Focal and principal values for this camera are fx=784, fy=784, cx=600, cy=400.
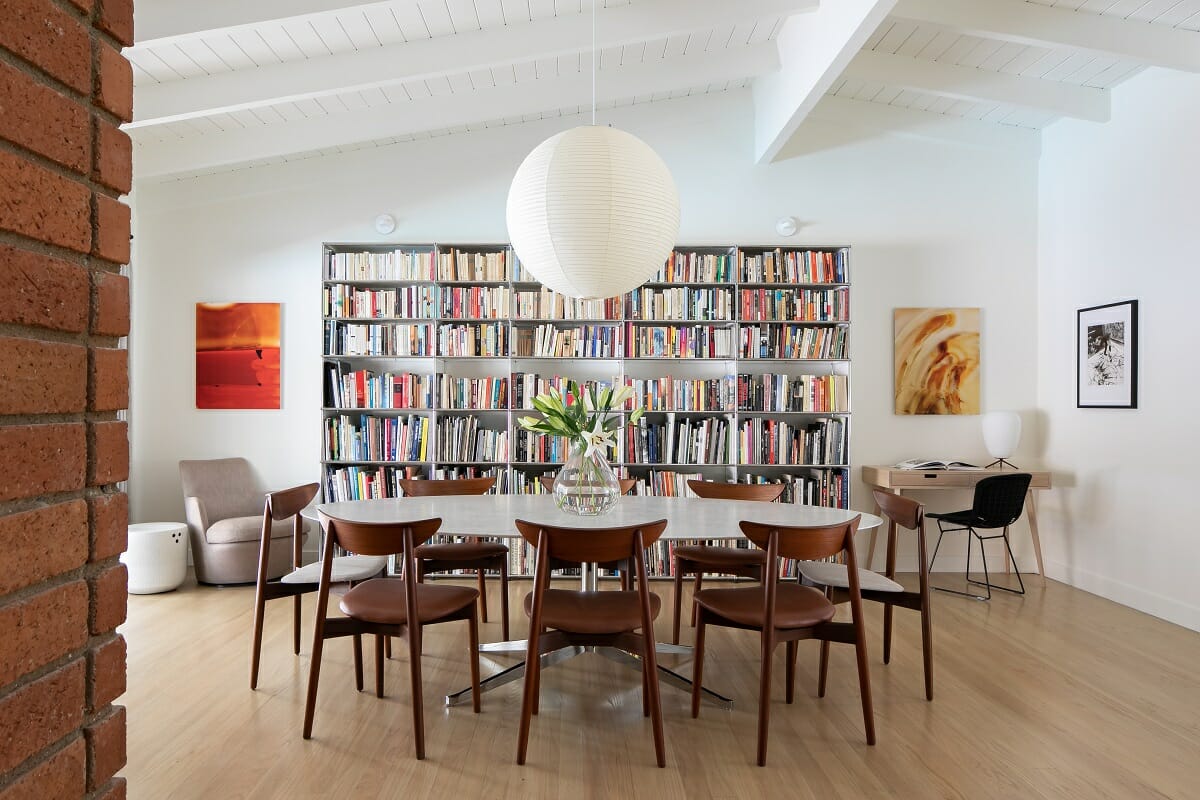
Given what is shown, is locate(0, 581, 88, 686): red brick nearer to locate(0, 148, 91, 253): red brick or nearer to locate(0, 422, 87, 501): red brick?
locate(0, 422, 87, 501): red brick

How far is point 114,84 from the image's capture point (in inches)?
28.7

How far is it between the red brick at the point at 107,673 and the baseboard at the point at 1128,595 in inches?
209

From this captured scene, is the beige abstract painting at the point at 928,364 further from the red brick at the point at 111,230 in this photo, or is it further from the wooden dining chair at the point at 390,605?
the red brick at the point at 111,230

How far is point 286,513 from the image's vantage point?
11.4ft

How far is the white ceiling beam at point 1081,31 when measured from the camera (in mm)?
4234

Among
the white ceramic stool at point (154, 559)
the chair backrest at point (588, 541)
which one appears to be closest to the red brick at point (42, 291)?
the chair backrest at point (588, 541)

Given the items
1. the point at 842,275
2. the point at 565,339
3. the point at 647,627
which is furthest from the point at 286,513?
the point at 842,275

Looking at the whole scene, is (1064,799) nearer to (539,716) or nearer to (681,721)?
(681,721)

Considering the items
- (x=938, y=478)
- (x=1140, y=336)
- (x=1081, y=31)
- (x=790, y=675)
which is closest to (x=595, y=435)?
(x=790, y=675)

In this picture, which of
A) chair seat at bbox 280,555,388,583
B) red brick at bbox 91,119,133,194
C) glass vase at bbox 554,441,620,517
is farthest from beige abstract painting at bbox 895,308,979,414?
red brick at bbox 91,119,133,194

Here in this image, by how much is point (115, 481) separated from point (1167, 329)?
17.9ft

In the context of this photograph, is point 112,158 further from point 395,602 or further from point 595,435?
point 595,435

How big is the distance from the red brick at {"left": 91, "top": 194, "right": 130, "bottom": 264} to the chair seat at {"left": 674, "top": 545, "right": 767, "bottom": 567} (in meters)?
3.24

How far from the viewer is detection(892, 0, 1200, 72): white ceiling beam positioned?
13.9 feet
